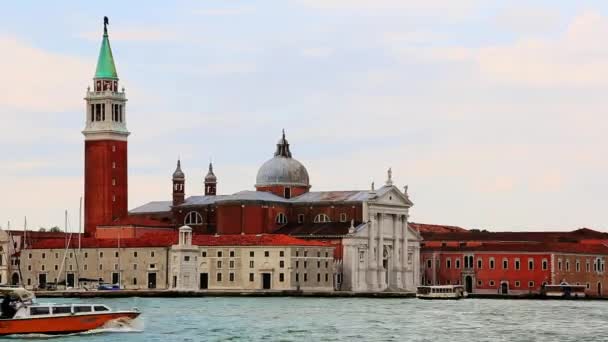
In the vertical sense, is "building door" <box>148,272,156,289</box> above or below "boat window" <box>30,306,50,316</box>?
above

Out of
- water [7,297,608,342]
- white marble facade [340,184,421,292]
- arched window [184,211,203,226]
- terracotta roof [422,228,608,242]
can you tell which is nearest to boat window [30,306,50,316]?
water [7,297,608,342]

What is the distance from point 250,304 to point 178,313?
10.6m

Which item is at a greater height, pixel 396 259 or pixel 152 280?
pixel 396 259

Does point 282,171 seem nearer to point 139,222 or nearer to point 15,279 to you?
point 139,222

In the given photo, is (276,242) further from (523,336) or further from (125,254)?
(523,336)

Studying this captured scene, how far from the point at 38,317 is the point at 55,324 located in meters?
0.60

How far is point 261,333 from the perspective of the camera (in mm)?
52562

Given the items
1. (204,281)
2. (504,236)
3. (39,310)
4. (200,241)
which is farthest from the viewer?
(504,236)

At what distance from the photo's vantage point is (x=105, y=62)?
103 meters

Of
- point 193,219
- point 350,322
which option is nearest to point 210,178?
A: point 193,219

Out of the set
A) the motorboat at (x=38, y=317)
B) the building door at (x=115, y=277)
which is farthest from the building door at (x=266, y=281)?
the motorboat at (x=38, y=317)

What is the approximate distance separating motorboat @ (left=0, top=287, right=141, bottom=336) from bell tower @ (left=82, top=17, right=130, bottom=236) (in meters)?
52.4

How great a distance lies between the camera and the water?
51.0 m

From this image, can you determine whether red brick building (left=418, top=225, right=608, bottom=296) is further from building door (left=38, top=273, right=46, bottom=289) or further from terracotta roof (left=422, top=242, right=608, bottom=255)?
building door (left=38, top=273, right=46, bottom=289)
